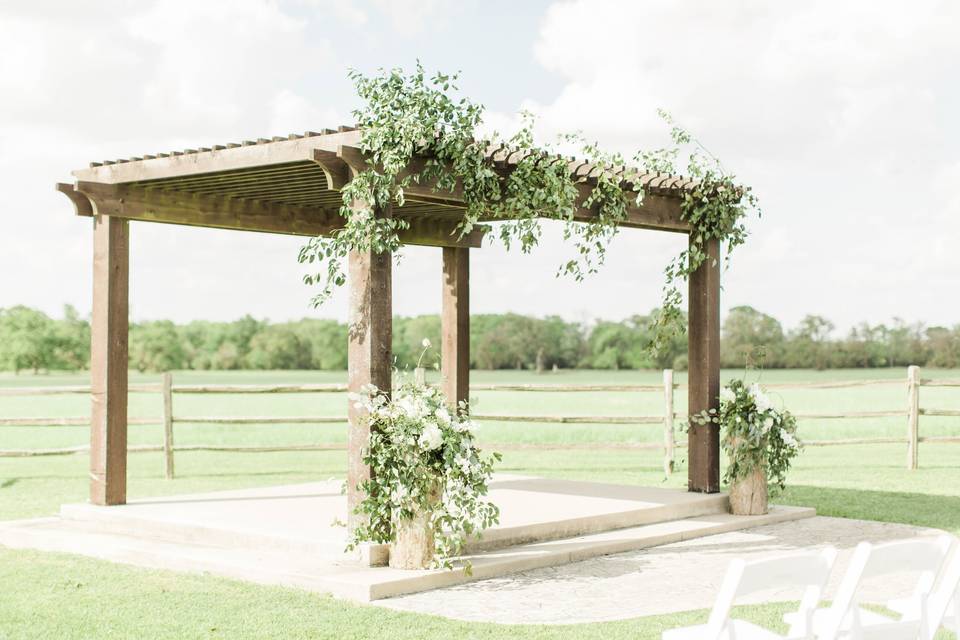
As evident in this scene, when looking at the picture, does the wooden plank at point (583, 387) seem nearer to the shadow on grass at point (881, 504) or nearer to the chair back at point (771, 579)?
the shadow on grass at point (881, 504)

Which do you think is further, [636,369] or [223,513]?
[636,369]

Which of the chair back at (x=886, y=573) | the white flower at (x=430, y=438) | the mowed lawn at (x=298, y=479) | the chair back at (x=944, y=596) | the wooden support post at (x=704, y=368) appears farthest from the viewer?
the wooden support post at (x=704, y=368)

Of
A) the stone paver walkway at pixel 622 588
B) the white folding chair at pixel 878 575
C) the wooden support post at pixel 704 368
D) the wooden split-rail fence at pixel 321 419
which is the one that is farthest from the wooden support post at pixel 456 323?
the white folding chair at pixel 878 575

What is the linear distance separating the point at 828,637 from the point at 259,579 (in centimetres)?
386

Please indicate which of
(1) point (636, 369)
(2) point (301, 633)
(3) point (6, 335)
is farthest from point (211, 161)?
(3) point (6, 335)

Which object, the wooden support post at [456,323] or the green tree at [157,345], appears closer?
the wooden support post at [456,323]

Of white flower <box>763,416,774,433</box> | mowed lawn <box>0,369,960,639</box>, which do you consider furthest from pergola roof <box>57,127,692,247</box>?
mowed lawn <box>0,369,960,639</box>

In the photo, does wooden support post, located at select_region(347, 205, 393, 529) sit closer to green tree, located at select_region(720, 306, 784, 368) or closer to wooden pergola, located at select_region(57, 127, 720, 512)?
wooden pergola, located at select_region(57, 127, 720, 512)

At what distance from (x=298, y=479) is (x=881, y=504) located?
21.2 feet

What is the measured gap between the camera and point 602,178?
838 centimetres

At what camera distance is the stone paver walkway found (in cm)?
598

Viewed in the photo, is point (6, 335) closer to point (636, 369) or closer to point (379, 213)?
point (636, 369)

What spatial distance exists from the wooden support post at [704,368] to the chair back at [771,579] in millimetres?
5812

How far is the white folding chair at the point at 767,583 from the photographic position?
341cm
